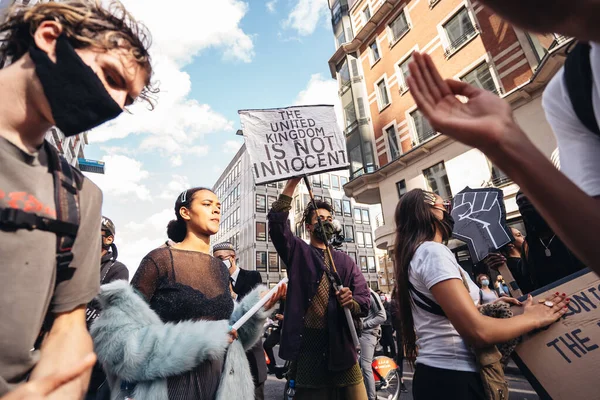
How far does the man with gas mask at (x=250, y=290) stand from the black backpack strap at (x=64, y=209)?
103 inches

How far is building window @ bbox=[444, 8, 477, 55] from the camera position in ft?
48.3

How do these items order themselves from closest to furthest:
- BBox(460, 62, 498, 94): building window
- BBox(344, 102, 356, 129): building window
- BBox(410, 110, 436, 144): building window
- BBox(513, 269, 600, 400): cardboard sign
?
BBox(513, 269, 600, 400): cardboard sign → BBox(460, 62, 498, 94): building window → BBox(410, 110, 436, 144): building window → BBox(344, 102, 356, 129): building window

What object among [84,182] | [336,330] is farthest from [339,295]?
[84,182]

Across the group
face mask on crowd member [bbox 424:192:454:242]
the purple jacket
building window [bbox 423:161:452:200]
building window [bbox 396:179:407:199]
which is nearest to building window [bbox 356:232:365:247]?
building window [bbox 396:179:407:199]

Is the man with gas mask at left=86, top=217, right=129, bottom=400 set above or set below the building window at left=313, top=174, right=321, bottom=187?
below

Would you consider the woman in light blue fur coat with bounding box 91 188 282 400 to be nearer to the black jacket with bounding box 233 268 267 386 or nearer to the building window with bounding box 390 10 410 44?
the black jacket with bounding box 233 268 267 386

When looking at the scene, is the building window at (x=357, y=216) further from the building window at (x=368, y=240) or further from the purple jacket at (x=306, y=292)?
the purple jacket at (x=306, y=292)

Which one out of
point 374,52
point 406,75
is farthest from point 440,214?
point 374,52

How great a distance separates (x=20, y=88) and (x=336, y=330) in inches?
116

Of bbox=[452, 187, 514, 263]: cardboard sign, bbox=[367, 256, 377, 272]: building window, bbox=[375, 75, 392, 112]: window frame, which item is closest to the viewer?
bbox=[452, 187, 514, 263]: cardboard sign

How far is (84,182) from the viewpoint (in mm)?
1264

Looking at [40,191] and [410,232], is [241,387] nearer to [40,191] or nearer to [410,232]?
[410,232]

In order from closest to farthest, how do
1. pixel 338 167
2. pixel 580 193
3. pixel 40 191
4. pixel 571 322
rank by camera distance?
pixel 580 193, pixel 40 191, pixel 571 322, pixel 338 167

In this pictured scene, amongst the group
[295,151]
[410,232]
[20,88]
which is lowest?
[410,232]
